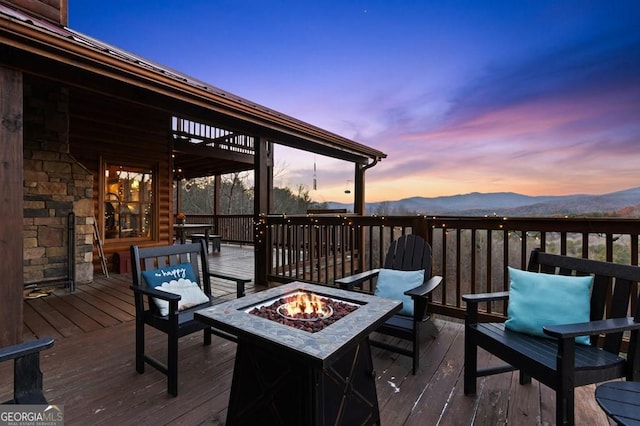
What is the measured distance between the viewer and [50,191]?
13.8 ft

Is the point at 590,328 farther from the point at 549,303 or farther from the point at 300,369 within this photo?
the point at 300,369

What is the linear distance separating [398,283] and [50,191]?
196 inches

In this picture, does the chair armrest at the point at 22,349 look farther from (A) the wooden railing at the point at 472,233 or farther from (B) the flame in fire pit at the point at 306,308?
(A) the wooden railing at the point at 472,233

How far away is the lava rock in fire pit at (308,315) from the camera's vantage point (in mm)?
1418

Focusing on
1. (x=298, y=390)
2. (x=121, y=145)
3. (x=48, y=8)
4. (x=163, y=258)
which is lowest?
(x=298, y=390)

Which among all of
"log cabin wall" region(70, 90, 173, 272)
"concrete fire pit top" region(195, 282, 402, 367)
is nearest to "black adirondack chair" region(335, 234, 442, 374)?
"concrete fire pit top" region(195, 282, 402, 367)

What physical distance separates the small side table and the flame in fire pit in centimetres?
112

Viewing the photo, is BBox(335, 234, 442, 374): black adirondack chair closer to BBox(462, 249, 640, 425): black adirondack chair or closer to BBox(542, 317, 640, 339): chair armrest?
BBox(462, 249, 640, 425): black adirondack chair

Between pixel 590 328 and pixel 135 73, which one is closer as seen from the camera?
pixel 590 328

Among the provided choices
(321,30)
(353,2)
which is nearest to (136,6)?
(321,30)

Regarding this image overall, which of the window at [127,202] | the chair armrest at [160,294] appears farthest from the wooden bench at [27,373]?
the window at [127,202]

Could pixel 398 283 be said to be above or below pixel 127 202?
below

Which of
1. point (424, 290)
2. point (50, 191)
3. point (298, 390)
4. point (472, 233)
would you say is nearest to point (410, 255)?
point (424, 290)

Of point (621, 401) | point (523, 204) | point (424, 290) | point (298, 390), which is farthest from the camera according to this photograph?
point (523, 204)
